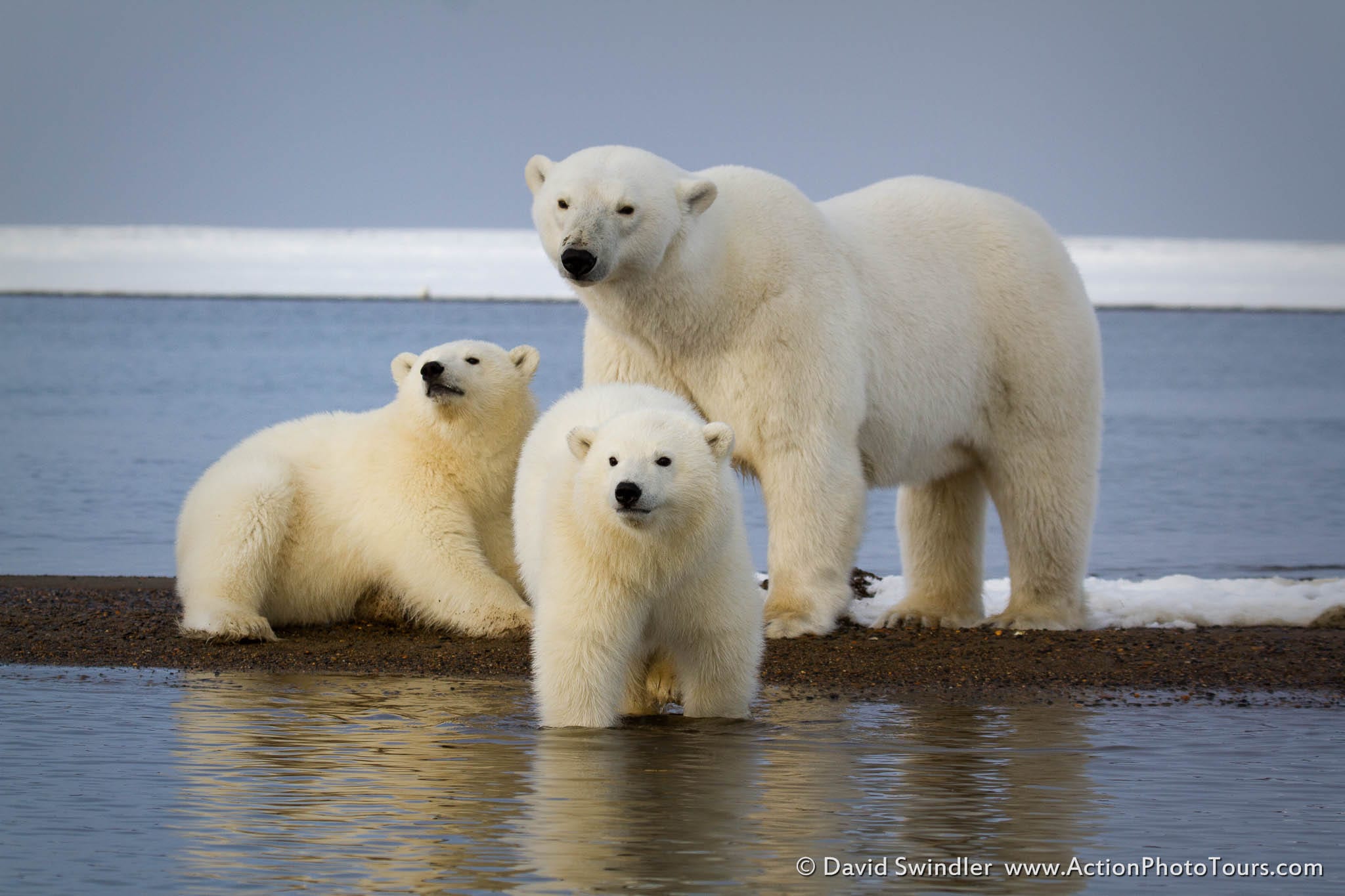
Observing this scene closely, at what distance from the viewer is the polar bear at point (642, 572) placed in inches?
222

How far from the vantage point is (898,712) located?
6355 mm

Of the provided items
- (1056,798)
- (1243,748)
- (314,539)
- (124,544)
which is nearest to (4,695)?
(314,539)

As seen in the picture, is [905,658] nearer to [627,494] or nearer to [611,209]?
[611,209]

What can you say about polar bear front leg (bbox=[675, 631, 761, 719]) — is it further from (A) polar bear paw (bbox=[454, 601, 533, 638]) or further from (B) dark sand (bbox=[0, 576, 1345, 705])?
(A) polar bear paw (bbox=[454, 601, 533, 638])

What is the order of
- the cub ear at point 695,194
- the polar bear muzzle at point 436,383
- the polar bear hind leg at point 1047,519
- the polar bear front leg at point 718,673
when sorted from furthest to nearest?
1. the polar bear hind leg at point 1047,519
2. the polar bear muzzle at point 436,383
3. the cub ear at point 695,194
4. the polar bear front leg at point 718,673

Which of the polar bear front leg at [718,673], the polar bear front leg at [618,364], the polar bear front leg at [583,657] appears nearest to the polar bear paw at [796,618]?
the polar bear front leg at [618,364]

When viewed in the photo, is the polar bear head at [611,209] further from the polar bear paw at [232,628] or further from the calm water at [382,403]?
the calm water at [382,403]

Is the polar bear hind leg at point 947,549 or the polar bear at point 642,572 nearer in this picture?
the polar bear at point 642,572

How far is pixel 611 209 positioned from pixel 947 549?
2866mm

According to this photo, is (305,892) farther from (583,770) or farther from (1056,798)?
(1056,798)

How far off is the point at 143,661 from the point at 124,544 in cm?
517

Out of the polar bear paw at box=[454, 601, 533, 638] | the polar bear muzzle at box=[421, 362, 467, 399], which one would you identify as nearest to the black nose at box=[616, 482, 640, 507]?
the polar bear paw at box=[454, 601, 533, 638]

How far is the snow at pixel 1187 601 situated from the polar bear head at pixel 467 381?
2.07m

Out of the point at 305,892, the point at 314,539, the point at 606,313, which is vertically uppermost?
the point at 606,313
